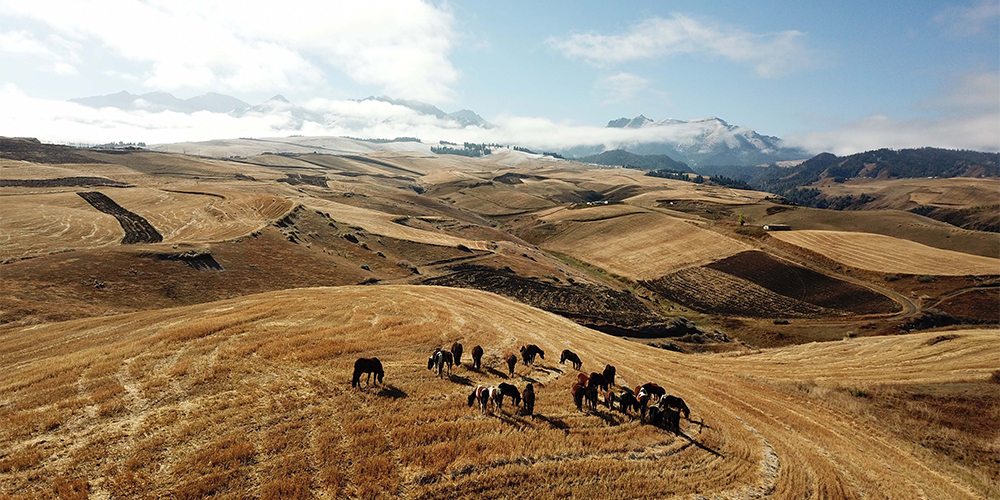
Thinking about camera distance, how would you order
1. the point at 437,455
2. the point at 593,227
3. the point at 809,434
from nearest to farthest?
the point at 437,455
the point at 809,434
the point at 593,227

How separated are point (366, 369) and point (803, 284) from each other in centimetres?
9754

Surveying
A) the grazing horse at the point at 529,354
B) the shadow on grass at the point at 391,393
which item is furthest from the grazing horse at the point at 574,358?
the shadow on grass at the point at 391,393

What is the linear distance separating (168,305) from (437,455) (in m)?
53.6

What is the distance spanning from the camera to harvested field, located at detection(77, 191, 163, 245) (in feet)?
258

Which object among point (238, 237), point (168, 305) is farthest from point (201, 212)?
point (168, 305)

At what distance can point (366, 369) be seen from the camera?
21297 millimetres

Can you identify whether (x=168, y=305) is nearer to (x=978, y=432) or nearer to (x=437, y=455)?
(x=437, y=455)

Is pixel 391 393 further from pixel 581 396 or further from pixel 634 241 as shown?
pixel 634 241

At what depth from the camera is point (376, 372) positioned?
21656mm

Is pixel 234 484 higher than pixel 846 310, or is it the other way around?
pixel 234 484

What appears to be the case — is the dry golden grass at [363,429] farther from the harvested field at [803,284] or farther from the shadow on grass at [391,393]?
the harvested field at [803,284]

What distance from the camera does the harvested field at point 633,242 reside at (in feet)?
361

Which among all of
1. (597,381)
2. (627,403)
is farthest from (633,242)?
(627,403)

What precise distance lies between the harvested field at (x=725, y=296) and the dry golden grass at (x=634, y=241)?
17.4 ft
